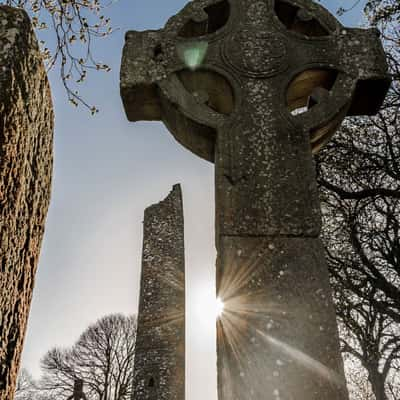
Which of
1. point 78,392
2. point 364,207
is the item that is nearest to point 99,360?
point 78,392

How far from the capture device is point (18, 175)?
1.49 metres

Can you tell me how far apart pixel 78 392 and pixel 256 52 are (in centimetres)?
2809

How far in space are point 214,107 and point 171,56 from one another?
482mm

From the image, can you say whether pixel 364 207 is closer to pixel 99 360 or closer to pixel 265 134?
pixel 265 134

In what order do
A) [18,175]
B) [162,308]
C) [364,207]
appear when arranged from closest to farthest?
[18,175] < [364,207] < [162,308]

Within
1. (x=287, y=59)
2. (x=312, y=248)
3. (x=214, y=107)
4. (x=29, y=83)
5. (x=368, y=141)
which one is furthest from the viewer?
(x=368, y=141)

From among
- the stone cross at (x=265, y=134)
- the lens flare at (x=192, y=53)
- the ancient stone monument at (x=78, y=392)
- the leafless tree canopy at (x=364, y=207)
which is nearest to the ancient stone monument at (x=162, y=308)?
the leafless tree canopy at (x=364, y=207)

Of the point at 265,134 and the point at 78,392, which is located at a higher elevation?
the point at 78,392

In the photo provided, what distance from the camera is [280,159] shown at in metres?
2.54

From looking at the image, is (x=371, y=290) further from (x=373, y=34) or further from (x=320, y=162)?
(x=373, y=34)

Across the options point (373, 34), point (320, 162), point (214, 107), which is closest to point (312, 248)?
point (214, 107)

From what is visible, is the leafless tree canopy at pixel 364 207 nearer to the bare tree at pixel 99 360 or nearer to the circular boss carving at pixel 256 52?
the circular boss carving at pixel 256 52

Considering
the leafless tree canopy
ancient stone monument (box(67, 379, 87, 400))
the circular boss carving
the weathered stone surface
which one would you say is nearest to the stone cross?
the circular boss carving

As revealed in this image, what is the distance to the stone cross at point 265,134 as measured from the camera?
2.00 m
